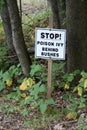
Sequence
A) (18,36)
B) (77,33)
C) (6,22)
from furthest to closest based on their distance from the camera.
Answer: (6,22) → (18,36) → (77,33)

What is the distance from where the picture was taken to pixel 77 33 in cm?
594

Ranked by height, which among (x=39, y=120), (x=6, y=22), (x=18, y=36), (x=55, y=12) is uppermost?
(x=55, y=12)

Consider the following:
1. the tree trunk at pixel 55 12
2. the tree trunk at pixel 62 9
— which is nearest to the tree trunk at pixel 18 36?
the tree trunk at pixel 55 12

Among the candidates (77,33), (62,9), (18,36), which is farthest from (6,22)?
(77,33)

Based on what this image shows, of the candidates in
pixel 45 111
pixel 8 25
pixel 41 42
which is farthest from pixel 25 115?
pixel 8 25

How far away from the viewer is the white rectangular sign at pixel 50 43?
5.27 m

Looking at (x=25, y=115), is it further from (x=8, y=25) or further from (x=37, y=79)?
(x=8, y=25)

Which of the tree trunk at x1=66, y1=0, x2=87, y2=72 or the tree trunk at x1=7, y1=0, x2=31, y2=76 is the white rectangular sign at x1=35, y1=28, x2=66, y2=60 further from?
the tree trunk at x1=7, y1=0, x2=31, y2=76

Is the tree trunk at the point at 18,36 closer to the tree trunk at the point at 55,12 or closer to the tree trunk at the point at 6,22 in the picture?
the tree trunk at the point at 6,22

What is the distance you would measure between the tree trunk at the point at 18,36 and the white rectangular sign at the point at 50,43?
1.03 meters

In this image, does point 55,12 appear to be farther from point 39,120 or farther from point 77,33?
point 39,120

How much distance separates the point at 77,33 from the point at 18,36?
119cm

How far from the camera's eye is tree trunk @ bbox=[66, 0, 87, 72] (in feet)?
19.3

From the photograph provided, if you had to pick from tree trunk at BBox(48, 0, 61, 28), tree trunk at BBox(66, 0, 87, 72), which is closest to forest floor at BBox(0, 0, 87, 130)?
tree trunk at BBox(66, 0, 87, 72)
